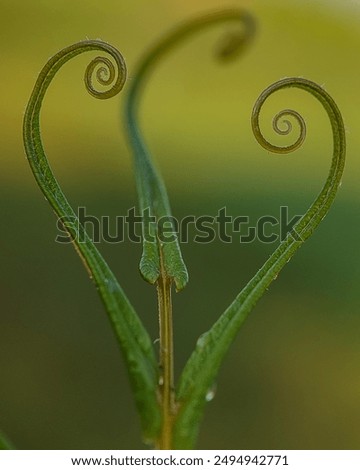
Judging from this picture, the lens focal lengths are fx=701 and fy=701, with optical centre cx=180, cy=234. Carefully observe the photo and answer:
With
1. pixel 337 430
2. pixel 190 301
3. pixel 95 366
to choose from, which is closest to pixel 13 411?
pixel 95 366

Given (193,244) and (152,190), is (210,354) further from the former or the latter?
(193,244)

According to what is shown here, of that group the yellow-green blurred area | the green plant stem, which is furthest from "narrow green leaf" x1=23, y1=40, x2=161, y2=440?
the yellow-green blurred area

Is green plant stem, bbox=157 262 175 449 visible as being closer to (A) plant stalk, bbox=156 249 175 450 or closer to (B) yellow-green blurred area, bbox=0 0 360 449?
(A) plant stalk, bbox=156 249 175 450

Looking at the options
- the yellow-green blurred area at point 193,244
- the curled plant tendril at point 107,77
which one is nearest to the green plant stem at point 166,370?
the curled plant tendril at point 107,77

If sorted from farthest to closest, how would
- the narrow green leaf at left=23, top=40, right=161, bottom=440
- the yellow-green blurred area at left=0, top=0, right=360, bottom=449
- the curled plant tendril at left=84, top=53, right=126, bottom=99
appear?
the yellow-green blurred area at left=0, top=0, right=360, bottom=449, the curled plant tendril at left=84, top=53, right=126, bottom=99, the narrow green leaf at left=23, top=40, right=161, bottom=440

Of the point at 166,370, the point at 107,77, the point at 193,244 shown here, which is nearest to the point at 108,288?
the point at 166,370

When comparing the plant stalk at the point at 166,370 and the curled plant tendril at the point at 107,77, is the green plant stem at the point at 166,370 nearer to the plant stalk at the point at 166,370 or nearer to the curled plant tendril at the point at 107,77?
the plant stalk at the point at 166,370
